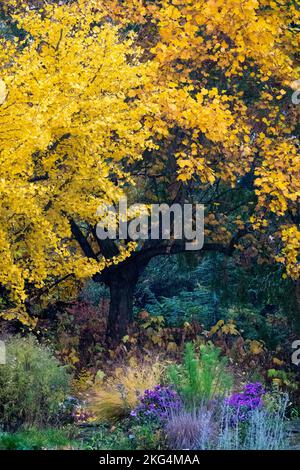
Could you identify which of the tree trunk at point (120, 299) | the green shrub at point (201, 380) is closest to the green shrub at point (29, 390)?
the green shrub at point (201, 380)

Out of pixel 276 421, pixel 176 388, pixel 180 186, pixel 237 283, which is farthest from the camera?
pixel 237 283

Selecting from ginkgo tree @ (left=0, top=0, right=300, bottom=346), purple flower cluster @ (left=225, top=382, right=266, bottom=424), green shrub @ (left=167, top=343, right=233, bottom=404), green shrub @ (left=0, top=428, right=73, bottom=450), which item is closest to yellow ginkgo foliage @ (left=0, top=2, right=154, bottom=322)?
ginkgo tree @ (left=0, top=0, right=300, bottom=346)

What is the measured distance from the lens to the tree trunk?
1276cm

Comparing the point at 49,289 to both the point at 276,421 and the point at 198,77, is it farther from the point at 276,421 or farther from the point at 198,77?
the point at 276,421

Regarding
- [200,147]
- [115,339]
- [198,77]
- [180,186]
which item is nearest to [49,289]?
[115,339]

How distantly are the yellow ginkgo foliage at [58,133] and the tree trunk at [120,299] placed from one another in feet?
6.67

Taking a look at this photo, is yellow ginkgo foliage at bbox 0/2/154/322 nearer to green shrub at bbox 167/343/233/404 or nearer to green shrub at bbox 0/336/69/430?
green shrub at bbox 0/336/69/430

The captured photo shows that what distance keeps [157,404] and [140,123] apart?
3898 millimetres

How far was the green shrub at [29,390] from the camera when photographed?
8453 mm

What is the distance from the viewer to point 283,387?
34.2 feet

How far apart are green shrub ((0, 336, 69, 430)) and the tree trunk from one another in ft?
12.1

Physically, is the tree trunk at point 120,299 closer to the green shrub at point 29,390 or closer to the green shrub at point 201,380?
the green shrub at point 29,390

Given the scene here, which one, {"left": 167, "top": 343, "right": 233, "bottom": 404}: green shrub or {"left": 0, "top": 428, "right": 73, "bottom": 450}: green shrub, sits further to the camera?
{"left": 167, "top": 343, "right": 233, "bottom": 404}: green shrub
